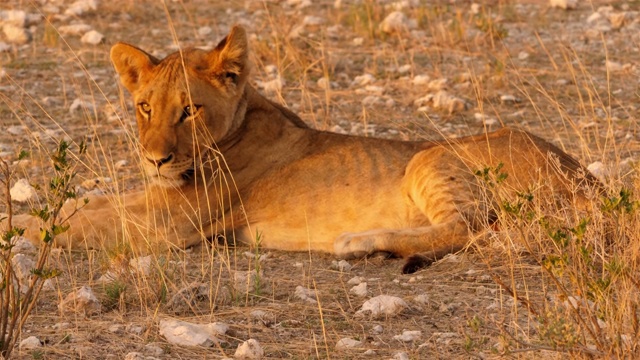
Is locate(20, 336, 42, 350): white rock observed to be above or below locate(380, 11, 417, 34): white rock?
above

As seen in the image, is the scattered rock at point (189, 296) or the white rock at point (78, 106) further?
the white rock at point (78, 106)

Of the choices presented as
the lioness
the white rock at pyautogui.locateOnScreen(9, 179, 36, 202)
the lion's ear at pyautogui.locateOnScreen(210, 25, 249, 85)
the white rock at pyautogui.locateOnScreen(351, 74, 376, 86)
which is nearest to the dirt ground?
the white rock at pyautogui.locateOnScreen(351, 74, 376, 86)

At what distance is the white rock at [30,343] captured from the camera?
150 inches

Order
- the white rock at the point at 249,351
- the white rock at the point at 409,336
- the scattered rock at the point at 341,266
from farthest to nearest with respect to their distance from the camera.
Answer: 1. the scattered rock at the point at 341,266
2. the white rock at the point at 409,336
3. the white rock at the point at 249,351

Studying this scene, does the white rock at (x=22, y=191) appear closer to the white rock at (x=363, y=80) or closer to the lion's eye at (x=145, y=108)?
the lion's eye at (x=145, y=108)

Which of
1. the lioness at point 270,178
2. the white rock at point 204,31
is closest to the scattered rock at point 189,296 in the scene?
the lioness at point 270,178

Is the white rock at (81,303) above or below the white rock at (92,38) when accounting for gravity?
below

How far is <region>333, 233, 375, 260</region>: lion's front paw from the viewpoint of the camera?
17.3 feet

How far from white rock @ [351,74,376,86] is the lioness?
2839 millimetres

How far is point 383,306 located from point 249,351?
68 centimetres

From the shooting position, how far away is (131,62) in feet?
18.9

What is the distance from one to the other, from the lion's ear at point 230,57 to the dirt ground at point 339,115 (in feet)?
1.36

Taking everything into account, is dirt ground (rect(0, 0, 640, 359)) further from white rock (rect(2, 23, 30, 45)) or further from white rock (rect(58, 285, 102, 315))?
white rock (rect(2, 23, 30, 45))

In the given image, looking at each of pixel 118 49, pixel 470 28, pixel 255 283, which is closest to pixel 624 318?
pixel 255 283
